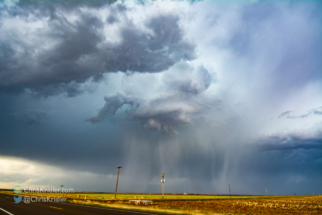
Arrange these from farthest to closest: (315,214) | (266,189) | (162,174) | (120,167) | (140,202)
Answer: (266,189)
(162,174)
(120,167)
(140,202)
(315,214)

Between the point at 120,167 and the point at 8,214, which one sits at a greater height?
the point at 120,167

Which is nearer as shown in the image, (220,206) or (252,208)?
(252,208)

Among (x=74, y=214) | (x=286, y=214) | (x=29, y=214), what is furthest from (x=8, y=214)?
(x=286, y=214)

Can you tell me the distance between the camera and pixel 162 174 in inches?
3184

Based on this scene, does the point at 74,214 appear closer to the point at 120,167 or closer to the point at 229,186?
the point at 120,167

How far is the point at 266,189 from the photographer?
151250 mm

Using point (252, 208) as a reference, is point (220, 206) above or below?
below

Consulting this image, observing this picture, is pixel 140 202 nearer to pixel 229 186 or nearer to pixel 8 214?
pixel 8 214

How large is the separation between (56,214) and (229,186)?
126 metres

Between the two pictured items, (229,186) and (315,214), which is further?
(229,186)

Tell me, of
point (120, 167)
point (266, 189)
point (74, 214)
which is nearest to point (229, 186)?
point (266, 189)

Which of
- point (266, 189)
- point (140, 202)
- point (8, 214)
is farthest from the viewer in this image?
point (266, 189)

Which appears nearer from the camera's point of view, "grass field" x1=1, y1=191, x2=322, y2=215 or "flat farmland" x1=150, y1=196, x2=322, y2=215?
"grass field" x1=1, y1=191, x2=322, y2=215

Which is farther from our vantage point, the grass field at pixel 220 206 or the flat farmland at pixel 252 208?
the flat farmland at pixel 252 208
